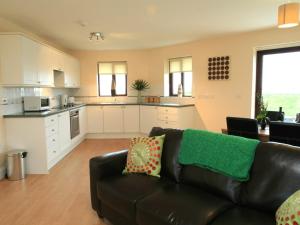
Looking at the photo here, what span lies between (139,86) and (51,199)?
13.4ft

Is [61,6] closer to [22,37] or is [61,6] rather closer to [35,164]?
[22,37]

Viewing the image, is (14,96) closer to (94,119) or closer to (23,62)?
(23,62)

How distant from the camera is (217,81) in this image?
5.13 m

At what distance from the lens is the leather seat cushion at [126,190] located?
1.89 metres

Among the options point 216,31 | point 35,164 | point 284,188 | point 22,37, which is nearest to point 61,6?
point 22,37

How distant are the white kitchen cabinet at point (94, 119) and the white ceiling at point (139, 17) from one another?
182 cm

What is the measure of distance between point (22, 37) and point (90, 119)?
2899 mm

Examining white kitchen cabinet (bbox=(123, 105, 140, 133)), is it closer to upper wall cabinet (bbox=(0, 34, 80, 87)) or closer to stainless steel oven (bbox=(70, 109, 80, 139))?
stainless steel oven (bbox=(70, 109, 80, 139))

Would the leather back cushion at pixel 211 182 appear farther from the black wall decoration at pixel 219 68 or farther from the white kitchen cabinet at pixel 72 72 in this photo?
the white kitchen cabinet at pixel 72 72

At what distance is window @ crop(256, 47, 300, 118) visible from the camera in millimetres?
4195

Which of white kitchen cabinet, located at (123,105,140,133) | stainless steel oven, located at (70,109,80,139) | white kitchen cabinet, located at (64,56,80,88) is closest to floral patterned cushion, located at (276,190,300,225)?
stainless steel oven, located at (70,109,80,139)

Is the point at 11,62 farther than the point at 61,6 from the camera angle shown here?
Yes

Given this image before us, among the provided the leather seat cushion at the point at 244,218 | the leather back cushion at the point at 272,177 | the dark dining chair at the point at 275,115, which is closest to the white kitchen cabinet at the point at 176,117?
the dark dining chair at the point at 275,115

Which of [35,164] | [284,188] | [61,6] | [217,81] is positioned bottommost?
[35,164]
